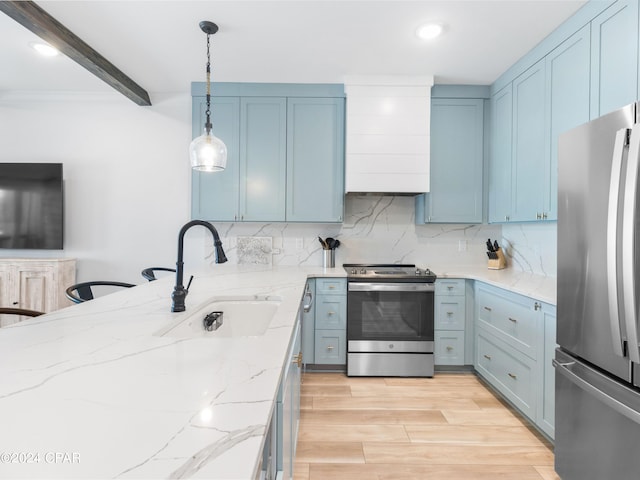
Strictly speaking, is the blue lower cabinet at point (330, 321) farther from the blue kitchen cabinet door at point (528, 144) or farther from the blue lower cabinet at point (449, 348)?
the blue kitchen cabinet door at point (528, 144)

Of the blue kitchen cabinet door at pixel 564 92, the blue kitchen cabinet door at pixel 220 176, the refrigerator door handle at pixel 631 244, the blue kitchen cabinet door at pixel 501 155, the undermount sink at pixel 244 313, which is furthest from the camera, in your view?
the blue kitchen cabinet door at pixel 220 176

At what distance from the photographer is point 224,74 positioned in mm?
2957

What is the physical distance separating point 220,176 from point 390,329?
6.52 ft

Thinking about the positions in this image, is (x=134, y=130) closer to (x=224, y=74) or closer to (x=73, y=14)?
(x=224, y=74)

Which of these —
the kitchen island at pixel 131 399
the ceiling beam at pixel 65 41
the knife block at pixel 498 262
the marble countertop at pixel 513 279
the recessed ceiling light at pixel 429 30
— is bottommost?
the kitchen island at pixel 131 399

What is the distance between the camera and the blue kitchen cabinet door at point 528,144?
243cm

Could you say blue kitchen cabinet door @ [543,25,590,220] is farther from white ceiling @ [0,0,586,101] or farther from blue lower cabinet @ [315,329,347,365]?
blue lower cabinet @ [315,329,347,365]

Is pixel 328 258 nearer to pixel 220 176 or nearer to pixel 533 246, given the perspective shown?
pixel 220 176

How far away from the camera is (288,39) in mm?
2396

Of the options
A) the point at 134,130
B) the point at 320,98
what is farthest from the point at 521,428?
the point at 134,130

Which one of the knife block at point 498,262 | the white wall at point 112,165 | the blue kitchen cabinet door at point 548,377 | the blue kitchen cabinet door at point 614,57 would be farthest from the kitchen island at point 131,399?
the knife block at point 498,262

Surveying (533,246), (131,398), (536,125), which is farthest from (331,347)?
(131,398)

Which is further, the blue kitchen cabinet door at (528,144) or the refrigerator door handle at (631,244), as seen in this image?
the blue kitchen cabinet door at (528,144)

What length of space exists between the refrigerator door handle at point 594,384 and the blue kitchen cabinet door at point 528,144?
121cm
